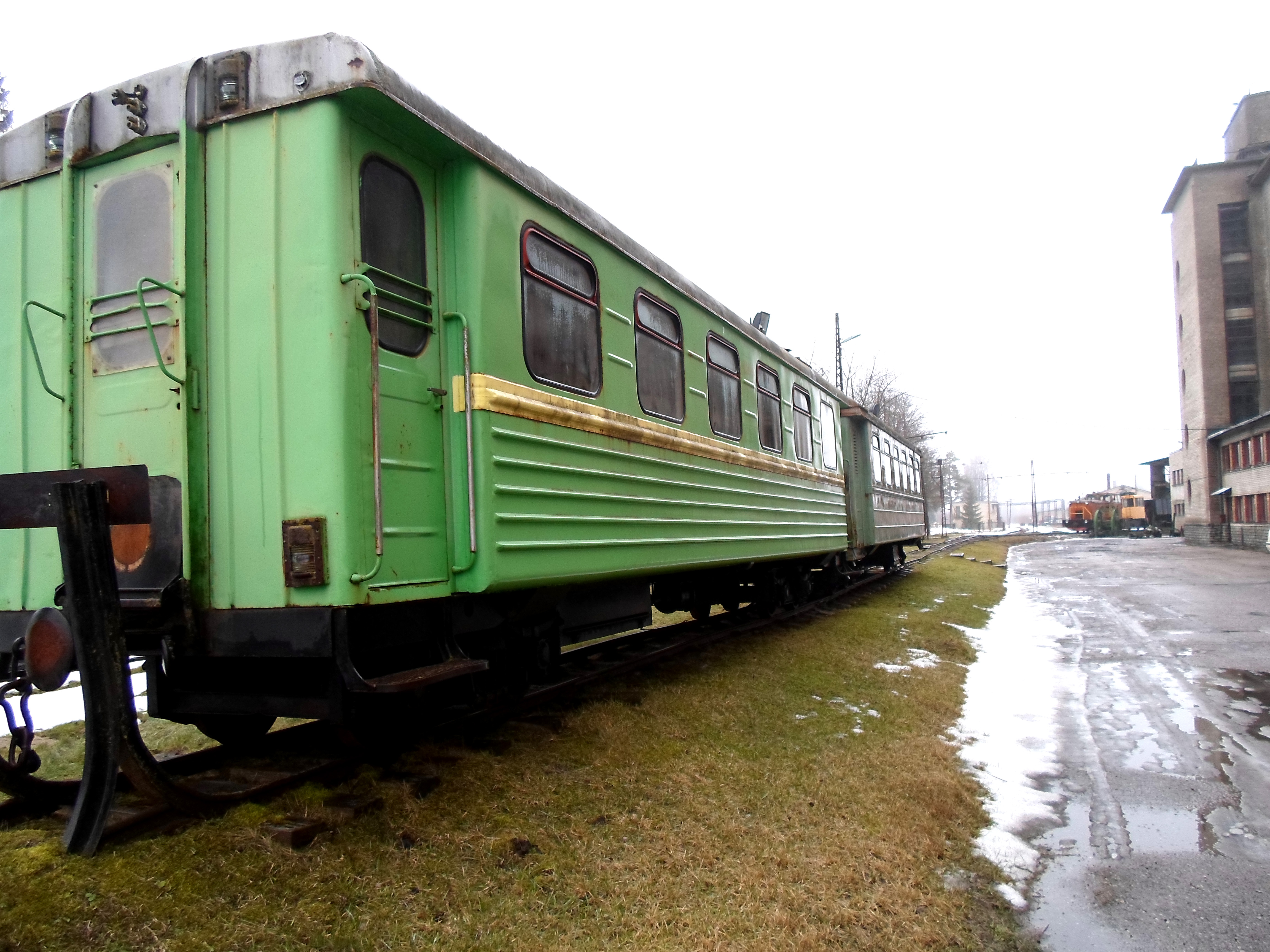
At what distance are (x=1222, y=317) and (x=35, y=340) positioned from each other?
46791 millimetres

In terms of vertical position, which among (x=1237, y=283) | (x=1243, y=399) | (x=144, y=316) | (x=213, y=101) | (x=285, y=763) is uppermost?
(x=1237, y=283)

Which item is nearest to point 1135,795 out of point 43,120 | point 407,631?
point 407,631

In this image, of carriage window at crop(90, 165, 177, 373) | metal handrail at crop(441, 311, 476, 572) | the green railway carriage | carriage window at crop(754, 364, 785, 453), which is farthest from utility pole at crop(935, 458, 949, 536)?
carriage window at crop(90, 165, 177, 373)

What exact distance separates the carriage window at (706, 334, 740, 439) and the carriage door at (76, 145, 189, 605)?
4.14 m

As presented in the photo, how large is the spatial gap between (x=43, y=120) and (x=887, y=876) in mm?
4851

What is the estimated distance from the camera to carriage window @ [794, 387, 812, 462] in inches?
378

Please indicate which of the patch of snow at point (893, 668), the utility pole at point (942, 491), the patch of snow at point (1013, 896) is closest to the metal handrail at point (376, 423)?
the patch of snow at point (1013, 896)

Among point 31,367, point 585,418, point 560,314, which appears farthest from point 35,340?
point 585,418

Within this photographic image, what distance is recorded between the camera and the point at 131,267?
11.7ft

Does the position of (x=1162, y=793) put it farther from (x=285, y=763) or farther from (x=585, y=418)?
(x=285, y=763)

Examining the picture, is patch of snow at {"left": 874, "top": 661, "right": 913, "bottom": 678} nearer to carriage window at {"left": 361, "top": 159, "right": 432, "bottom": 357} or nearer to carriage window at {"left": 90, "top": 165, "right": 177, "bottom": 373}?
carriage window at {"left": 361, "top": 159, "right": 432, "bottom": 357}

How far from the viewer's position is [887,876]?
349 cm

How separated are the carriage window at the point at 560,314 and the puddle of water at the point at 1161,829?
11.8 feet

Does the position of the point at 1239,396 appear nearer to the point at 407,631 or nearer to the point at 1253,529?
the point at 1253,529
